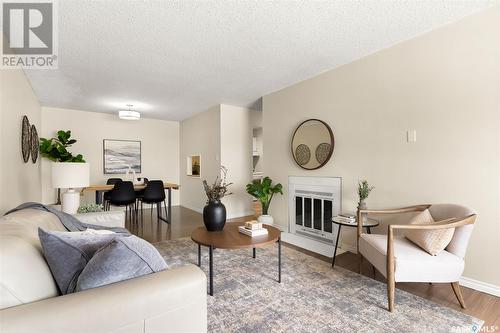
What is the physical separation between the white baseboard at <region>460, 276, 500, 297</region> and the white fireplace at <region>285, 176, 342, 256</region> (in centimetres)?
128

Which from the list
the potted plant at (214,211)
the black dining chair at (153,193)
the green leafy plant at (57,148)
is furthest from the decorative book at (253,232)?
the green leafy plant at (57,148)

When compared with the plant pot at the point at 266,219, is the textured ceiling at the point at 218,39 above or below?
above

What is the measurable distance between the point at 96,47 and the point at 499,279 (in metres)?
4.46

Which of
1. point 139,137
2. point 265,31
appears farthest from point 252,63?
point 139,137

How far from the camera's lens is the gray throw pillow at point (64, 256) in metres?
0.95

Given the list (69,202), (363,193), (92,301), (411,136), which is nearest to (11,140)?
(69,202)

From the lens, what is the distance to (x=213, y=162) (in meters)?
5.36

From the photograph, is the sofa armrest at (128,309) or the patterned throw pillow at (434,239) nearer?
the sofa armrest at (128,309)

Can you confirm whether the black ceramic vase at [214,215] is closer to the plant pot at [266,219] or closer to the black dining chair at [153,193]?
the plant pot at [266,219]

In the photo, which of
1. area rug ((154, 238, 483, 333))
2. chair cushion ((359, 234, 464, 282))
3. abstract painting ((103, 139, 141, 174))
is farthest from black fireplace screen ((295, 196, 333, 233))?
abstract painting ((103, 139, 141, 174))

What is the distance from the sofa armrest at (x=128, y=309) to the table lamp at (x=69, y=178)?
7.06 ft

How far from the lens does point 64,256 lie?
98 cm

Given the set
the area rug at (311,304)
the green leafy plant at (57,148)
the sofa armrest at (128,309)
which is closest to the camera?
the sofa armrest at (128,309)

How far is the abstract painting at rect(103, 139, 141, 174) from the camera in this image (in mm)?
5840
